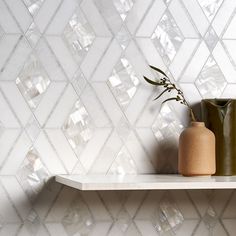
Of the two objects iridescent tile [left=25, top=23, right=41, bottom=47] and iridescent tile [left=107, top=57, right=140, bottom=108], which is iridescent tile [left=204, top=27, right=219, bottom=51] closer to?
iridescent tile [left=107, top=57, right=140, bottom=108]

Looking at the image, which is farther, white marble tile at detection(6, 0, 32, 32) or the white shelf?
white marble tile at detection(6, 0, 32, 32)

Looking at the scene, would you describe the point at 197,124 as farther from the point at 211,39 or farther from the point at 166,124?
the point at 211,39

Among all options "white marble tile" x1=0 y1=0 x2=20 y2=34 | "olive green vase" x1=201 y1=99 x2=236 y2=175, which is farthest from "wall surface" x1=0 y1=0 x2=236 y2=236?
"olive green vase" x1=201 y1=99 x2=236 y2=175

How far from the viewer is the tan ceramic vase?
1.49 m

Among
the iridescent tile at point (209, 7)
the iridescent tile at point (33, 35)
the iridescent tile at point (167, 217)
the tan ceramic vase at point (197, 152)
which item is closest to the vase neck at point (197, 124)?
the tan ceramic vase at point (197, 152)

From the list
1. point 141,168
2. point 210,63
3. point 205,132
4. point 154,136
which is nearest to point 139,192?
point 141,168

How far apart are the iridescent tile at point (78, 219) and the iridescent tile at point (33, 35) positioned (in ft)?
1.53

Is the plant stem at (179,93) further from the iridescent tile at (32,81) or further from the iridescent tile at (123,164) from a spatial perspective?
the iridescent tile at (32,81)

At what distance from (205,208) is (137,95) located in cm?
40

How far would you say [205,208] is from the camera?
1678mm

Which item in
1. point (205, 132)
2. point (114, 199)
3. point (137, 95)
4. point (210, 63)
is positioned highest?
point (210, 63)

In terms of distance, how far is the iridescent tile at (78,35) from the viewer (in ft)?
5.27

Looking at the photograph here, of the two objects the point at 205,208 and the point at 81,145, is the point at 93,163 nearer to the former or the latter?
the point at 81,145

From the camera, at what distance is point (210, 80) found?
5.57 feet
